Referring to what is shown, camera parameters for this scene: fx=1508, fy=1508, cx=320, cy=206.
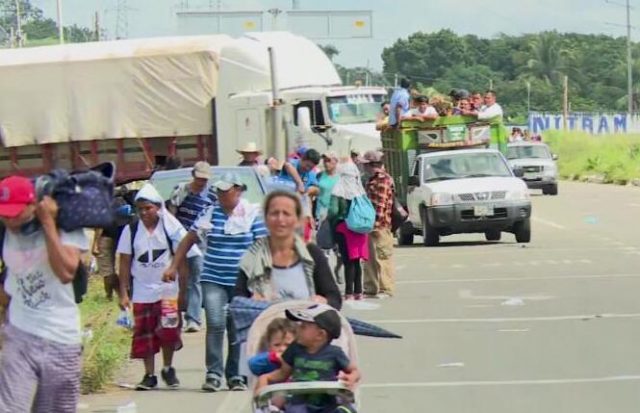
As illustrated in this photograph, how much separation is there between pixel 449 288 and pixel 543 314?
3268 millimetres

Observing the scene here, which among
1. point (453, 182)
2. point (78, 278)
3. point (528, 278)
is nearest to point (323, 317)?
point (78, 278)

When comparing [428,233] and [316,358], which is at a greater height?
[316,358]

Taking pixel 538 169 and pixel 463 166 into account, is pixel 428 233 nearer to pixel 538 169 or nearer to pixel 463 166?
pixel 463 166

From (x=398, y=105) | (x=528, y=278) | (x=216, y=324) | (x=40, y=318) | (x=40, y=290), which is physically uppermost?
(x=398, y=105)

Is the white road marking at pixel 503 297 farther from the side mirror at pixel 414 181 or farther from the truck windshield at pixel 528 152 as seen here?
the truck windshield at pixel 528 152

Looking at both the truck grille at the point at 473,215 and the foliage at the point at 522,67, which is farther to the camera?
the foliage at the point at 522,67

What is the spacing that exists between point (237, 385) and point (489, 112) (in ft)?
58.6

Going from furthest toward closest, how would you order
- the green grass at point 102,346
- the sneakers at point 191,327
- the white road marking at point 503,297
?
the white road marking at point 503,297 < the sneakers at point 191,327 < the green grass at point 102,346

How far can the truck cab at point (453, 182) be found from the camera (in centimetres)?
2548

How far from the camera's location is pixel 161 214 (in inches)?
457

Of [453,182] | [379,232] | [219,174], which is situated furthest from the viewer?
[453,182]

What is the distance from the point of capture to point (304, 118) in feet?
101

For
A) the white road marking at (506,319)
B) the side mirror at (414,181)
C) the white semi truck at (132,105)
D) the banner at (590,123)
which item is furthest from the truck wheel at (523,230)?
the banner at (590,123)

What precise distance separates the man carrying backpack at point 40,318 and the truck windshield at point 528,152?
42156 millimetres
